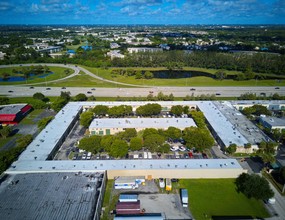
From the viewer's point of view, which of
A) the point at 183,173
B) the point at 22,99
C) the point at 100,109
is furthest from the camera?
the point at 22,99

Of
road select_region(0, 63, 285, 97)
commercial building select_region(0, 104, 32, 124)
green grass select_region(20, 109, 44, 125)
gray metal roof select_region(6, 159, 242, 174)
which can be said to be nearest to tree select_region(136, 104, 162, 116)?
road select_region(0, 63, 285, 97)

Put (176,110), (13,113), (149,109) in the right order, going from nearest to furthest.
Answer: (13,113) → (149,109) → (176,110)

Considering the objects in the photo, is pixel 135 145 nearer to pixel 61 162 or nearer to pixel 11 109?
pixel 61 162

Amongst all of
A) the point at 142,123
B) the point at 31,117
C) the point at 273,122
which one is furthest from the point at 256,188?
the point at 31,117

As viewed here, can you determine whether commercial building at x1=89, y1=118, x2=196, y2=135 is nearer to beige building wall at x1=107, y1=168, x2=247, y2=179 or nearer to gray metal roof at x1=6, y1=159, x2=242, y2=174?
gray metal roof at x1=6, y1=159, x2=242, y2=174

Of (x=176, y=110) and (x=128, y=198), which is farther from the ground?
(x=176, y=110)

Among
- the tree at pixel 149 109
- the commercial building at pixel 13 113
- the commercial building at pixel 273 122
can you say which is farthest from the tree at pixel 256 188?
the commercial building at pixel 13 113

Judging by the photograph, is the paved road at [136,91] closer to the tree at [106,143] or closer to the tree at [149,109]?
the tree at [149,109]
